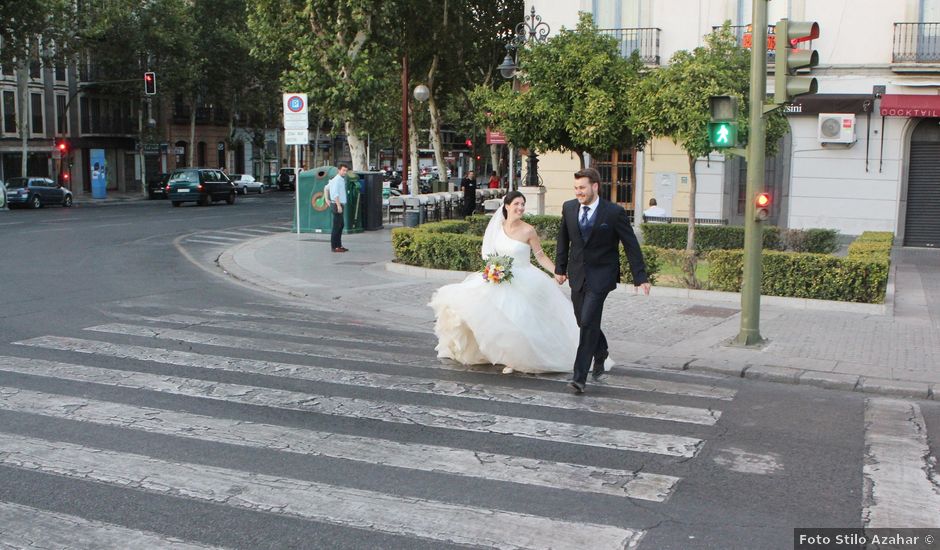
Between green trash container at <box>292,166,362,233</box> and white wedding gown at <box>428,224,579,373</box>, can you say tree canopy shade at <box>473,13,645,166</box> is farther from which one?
white wedding gown at <box>428,224,579,373</box>

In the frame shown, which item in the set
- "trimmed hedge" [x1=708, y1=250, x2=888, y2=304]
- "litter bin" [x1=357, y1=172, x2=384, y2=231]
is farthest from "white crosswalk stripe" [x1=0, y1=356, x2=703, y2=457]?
"litter bin" [x1=357, y1=172, x2=384, y2=231]

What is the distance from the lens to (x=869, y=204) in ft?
80.1

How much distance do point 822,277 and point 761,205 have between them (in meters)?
3.48

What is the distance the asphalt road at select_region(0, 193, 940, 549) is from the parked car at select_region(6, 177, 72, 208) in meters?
33.4

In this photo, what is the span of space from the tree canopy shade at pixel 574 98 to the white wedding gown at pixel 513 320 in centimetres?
1073

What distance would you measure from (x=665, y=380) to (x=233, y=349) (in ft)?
14.1

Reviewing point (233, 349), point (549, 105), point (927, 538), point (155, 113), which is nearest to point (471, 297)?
point (233, 349)

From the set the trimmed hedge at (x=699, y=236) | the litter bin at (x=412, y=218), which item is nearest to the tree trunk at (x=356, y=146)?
the litter bin at (x=412, y=218)

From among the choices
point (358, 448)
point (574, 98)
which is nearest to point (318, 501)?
point (358, 448)

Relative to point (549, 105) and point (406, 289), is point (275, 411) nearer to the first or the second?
point (406, 289)

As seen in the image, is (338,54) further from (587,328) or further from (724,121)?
(587,328)

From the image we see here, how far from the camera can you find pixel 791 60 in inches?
394

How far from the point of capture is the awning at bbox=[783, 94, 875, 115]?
2372 centimetres

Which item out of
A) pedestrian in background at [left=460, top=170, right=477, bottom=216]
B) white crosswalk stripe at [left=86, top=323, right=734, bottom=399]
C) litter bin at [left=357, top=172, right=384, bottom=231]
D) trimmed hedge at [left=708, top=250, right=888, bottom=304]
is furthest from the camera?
pedestrian in background at [left=460, top=170, right=477, bottom=216]
